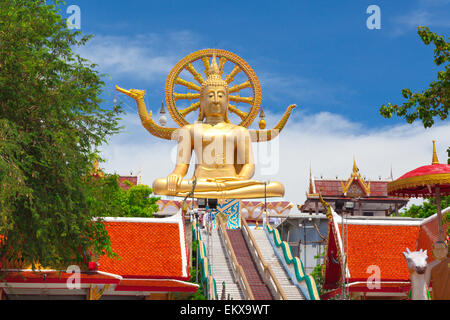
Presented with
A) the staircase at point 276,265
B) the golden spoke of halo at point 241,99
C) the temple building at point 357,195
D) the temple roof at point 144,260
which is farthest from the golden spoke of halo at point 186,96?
the temple building at point 357,195

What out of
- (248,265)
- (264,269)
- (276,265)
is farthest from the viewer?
(248,265)

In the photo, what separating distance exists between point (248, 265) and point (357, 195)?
21555mm

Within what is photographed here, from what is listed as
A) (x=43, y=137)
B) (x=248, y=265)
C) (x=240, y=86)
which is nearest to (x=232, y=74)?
(x=240, y=86)

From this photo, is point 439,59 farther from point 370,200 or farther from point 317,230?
point 370,200

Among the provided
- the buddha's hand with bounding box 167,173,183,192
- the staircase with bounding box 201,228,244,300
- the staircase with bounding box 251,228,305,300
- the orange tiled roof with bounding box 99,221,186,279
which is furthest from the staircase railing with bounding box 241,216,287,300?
the buddha's hand with bounding box 167,173,183,192

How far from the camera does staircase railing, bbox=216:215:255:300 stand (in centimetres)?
1724

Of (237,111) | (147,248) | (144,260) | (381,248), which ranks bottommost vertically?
(144,260)

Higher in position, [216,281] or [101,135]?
[101,135]

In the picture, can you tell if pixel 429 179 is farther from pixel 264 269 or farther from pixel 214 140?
pixel 214 140

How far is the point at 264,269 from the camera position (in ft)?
61.8

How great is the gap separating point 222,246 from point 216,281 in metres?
2.91
